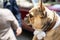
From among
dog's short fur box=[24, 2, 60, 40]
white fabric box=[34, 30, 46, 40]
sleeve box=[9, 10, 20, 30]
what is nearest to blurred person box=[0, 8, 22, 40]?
sleeve box=[9, 10, 20, 30]

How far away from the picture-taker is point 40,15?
1.58 m

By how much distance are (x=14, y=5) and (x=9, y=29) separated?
34 centimetres

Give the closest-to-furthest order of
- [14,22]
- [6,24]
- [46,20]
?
[46,20]
[6,24]
[14,22]

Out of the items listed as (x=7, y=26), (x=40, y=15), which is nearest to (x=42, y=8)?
(x=40, y=15)

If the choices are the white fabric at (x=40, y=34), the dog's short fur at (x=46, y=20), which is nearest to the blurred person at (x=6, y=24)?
the dog's short fur at (x=46, y=20)

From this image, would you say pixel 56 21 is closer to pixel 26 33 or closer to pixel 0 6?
pixel 0 6

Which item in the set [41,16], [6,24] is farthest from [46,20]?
[6,24]

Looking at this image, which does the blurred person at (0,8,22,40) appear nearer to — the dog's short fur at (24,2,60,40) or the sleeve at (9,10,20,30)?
the sleeve at (9,10,20,30)

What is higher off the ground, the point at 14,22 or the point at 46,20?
the point at 46,20

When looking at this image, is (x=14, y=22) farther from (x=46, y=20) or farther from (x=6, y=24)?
(x=46, y=20)

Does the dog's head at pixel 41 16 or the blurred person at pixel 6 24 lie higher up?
the dog's head at pixel 41 16

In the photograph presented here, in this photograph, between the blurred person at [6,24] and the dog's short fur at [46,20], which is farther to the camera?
the blurred person at [6,24]

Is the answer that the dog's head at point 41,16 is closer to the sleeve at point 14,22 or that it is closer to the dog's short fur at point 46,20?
the dog's short fur at point 46,20

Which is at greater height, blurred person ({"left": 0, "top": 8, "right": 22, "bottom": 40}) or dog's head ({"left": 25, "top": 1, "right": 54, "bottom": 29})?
dog's head ({"left": 25, "top": 1, "right": 54, "bottom": 29})
